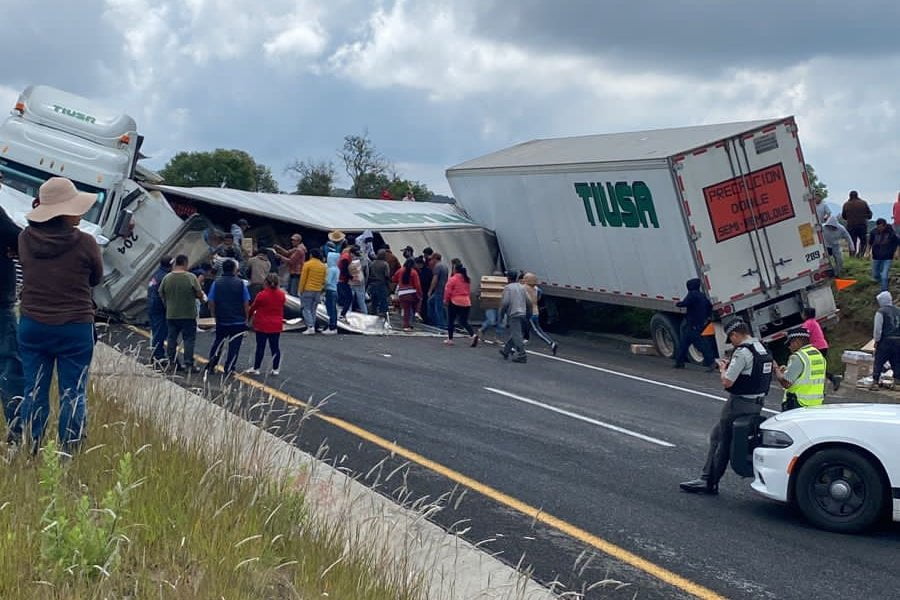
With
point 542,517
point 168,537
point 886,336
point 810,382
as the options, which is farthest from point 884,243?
point 168,537

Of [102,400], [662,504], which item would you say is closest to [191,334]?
[102,400]

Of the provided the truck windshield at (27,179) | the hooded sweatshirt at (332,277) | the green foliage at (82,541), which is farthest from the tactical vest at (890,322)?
the green foliage at (82,541)

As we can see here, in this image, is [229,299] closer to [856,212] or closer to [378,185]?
[856,212]

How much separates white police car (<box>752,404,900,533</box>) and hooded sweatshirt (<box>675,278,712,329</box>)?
10.3 metres

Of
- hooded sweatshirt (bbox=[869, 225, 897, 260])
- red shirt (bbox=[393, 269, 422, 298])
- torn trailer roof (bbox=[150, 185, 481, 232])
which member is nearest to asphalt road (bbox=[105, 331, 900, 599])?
red shirt (bbox=[393, 269, 422, 298])

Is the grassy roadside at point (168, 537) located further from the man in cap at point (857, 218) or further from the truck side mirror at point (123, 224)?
the man in cap at point (857, 218)

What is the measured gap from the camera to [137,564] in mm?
5105

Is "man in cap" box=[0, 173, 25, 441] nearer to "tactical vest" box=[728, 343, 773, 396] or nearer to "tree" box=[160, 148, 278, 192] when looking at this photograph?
"tactical vest" box=[728, 343, 773, 396]

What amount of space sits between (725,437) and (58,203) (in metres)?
5.84

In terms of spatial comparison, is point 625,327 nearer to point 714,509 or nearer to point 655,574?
point 714,509

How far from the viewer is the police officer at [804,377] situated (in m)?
10.3

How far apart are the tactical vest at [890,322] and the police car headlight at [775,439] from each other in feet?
27.5

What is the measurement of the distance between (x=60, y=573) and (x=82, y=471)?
2.08 metres

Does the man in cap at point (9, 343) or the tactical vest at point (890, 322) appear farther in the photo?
the tactical vest at point (890, 322)
